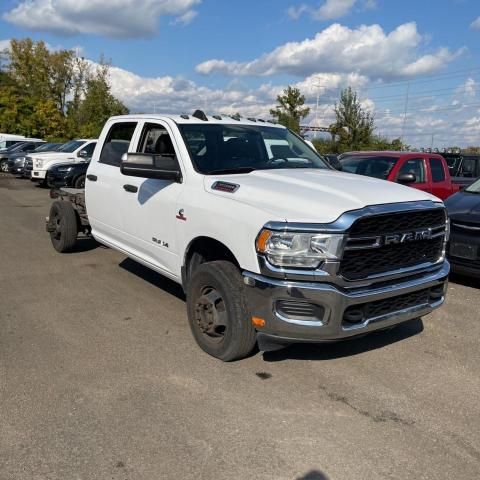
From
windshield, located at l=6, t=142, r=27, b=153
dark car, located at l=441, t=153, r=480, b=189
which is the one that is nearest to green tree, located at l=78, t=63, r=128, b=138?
windshield, located at l=6, t=142, r=27, b=153

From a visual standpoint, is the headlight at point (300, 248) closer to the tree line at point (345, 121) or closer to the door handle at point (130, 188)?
the door handle at point (130, 188)

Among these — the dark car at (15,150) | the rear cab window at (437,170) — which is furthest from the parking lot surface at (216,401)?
the dark car at (15,150)

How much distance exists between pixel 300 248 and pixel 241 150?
182cm

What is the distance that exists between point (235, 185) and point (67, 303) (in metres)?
2.59

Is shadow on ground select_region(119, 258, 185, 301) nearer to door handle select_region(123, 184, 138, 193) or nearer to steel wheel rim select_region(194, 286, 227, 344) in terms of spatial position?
door handle select_region(123, 184, 138, 193)

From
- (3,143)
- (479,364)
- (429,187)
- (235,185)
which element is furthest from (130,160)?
(3,143)

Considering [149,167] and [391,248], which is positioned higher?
[149,167]

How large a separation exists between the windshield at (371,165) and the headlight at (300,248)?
5.76 m

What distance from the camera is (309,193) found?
A: 388 cm

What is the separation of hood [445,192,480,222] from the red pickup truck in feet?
5.58

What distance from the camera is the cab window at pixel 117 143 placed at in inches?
231

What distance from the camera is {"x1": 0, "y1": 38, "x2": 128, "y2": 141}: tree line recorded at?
4012 centimetres

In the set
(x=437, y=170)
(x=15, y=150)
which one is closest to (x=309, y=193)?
(x=437, y=170)

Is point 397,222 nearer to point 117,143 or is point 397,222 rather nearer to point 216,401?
point 216,401
